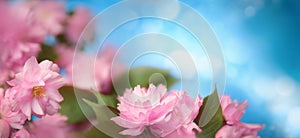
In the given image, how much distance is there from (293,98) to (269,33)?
107 millimetres

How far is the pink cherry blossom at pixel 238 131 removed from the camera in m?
0.38

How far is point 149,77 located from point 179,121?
9 cm

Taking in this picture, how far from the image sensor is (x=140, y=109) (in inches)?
13.4

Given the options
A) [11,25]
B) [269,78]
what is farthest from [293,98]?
[11,25]

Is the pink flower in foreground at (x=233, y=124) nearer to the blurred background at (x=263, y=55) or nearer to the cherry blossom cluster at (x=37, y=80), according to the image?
the cherry blossom cluster at (x=37, y=80)

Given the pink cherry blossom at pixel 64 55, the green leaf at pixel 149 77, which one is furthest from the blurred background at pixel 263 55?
the pink cherry blossom at pixel 64 55

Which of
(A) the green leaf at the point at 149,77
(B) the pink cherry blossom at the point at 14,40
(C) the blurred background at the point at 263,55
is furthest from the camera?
(C) the blurred background at the point at 263,55

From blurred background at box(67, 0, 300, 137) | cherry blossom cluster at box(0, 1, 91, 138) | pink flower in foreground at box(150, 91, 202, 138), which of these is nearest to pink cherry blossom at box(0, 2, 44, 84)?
cherry blossom cluster at box(0, 1, 91, 138)

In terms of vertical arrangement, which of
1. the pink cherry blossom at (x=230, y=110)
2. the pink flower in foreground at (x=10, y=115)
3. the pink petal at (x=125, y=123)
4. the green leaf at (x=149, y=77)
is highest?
the green leaf at (x=149, y=77)

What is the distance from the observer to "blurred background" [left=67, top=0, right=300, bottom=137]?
0.71 m

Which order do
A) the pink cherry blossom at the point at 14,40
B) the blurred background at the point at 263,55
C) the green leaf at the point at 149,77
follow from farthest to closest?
1. the blurred background at the point at 263,55
2. the green leaf at the point at 149,77
3. the pink cherry blossom at the point at 14,40

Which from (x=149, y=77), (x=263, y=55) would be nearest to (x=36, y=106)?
(x=149, y=77)

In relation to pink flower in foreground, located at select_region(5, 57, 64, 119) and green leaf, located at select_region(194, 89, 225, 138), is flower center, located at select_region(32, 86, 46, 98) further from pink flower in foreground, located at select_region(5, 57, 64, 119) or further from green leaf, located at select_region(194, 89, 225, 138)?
green leaf, located at select_region(194, 89, 225, 138)

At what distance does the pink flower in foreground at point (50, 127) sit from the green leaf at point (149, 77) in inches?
2.7
